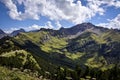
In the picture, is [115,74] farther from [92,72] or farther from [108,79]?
[92,72]

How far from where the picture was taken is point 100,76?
163m

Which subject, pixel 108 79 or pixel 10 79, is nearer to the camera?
pixel 10 79

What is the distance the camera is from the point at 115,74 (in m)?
156

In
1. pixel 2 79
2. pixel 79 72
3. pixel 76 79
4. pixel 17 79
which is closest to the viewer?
pixel 2 79

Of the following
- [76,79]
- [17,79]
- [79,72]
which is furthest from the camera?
[79,72]

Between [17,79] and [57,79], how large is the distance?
5790 inches

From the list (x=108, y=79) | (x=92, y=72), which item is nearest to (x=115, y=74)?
(x=108, y=79)

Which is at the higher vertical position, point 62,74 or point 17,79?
point 62,74

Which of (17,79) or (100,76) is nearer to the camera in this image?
(17,79)

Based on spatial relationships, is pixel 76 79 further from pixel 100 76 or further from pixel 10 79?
pixel 10 79

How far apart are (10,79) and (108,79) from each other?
14291 centimetres

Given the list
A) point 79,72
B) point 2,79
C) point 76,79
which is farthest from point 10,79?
point 79,72

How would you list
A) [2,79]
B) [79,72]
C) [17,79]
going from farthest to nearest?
[79,72] < [17,79] < [2,79]

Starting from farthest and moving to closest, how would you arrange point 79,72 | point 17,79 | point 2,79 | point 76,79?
point 79,72 < point 76,79 < point 17,79 < point 2,79
